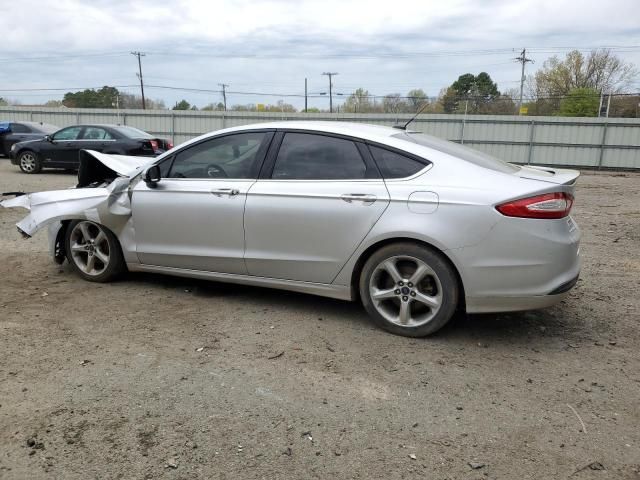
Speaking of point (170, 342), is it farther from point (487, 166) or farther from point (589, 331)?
point (589, 331)

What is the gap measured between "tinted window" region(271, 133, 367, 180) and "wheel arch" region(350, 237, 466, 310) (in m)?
0.53

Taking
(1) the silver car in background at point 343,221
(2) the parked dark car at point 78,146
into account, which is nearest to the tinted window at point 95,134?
(2) the parked dark car at point 78,146

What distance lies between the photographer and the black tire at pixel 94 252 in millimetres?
5137

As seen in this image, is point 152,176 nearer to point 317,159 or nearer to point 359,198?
point 317,159

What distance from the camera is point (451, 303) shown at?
3.83 meters

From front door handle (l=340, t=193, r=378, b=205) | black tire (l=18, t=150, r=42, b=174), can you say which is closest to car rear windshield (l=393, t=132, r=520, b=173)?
front door handle (l=340, t=193, r=378, b=205)

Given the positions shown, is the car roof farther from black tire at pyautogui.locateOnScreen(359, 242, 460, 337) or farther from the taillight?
the taillight

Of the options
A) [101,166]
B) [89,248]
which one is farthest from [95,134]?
[89,248]

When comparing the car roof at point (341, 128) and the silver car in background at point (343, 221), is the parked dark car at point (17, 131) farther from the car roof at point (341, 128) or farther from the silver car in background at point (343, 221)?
the car roof at point (341, 128)

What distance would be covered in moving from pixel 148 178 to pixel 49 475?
287 cm

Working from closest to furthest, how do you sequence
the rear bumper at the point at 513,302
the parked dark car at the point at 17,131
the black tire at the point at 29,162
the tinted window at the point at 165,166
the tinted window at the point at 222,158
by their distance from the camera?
the rear bumper at the point at 513,302, the tinted window at the point at 222,158, the tinted window at the point at 165,166, the black tire at the point at 29,162, the parked dark car at the point at 17,131

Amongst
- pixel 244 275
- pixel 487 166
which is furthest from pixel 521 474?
pixel 244 275

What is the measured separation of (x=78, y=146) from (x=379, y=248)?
13306 mm

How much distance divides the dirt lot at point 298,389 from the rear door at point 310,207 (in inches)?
18.6
